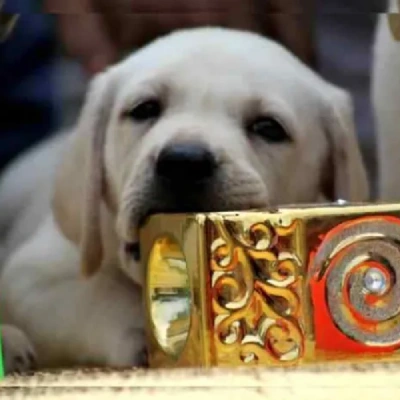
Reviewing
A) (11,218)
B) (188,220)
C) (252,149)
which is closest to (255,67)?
(252,149)

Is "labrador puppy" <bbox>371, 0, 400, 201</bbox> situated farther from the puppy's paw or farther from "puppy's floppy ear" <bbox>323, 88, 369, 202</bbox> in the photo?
the puppy's paw

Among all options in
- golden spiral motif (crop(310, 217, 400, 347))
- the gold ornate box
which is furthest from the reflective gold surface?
golden spiral motif (crop(310, 217, 400, 347))

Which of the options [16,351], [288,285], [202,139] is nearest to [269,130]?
[202,139]

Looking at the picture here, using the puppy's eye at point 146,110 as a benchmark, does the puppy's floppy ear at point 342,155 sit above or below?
below

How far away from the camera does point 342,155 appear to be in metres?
1.12

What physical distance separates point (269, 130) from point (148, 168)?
146 millimetres

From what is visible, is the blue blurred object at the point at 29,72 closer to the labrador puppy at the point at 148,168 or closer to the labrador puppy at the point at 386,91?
the labrador puppy at the point at 148,168

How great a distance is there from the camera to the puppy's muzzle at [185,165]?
107 centimetres

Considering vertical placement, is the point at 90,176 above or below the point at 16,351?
above

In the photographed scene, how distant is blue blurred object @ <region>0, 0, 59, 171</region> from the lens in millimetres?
1120

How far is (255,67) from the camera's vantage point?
3.65 ft

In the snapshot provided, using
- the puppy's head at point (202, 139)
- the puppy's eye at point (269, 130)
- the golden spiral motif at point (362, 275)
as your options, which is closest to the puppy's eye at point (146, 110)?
the puppy's head at point (202, 139)

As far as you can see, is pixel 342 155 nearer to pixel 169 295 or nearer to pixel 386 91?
pixel 386 91

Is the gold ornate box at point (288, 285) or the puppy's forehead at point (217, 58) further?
the puppy's forehead at point (217, 58)
